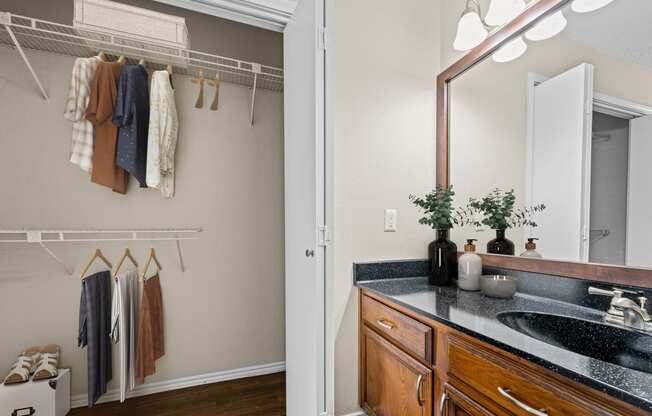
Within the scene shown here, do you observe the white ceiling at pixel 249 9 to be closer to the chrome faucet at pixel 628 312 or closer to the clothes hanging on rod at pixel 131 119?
the clothes hanging on rod at pixel 131 119

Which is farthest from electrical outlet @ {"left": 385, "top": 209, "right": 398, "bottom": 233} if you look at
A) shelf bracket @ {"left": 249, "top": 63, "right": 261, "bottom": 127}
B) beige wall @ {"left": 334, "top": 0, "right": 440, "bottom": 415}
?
shelf bracket @ {"left": 249, "top": 63, "right": 261, "bottom": 127}

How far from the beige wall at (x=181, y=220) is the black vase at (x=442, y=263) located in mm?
1280

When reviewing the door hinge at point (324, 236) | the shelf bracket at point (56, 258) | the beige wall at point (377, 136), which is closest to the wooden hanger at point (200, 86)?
the beige wall at point (377, 136)

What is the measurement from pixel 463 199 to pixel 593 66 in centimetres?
68

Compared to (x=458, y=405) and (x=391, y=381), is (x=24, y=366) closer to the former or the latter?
(x=391, y=381)

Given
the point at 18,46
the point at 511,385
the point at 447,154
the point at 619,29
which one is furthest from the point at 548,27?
the point at 18,46

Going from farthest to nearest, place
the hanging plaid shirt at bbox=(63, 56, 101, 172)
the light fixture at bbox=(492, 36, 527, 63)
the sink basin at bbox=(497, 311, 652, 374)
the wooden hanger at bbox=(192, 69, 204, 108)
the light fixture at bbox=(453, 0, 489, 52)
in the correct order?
the wooden hanger at bbox=(192, 69, 204, 108) < the hanging plaid shirt at bbox=(63, 56, 101, 172) < the light fixture at bbox=(453, 0, 489, 52) < the light fixture at bbox=(492, 36, 527, 63) < the sink basin at bbox=(497, 311, 652, 374)

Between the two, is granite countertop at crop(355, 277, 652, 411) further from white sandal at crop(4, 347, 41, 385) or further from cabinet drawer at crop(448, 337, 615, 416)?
white sandal at crop(4, 347, 41, 385)

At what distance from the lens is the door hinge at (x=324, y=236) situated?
126 centimetres

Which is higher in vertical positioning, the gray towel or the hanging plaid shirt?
the hanging plaid shirt

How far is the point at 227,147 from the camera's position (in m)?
2.23

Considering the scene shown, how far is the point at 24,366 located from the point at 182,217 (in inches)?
44.0

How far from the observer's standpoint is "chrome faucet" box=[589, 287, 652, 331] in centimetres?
80

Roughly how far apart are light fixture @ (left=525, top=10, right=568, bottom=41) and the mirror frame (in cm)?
2
